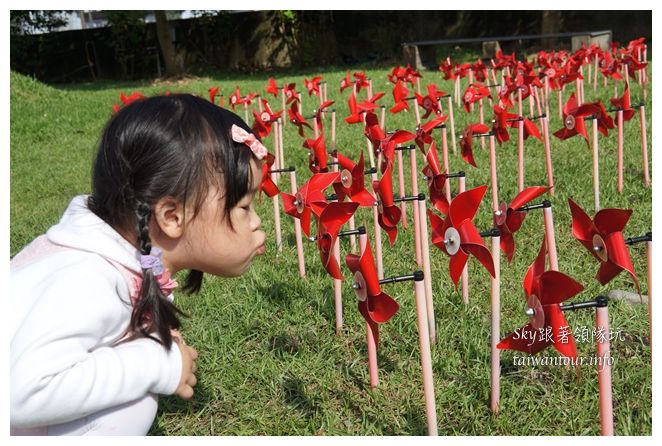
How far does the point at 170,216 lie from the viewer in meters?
1.47

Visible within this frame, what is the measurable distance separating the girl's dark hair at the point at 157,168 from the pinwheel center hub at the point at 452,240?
475 mm

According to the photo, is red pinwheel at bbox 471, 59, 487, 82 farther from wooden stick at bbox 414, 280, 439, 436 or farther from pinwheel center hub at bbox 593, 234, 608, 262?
wooden stick at bbox 414, 280, 439, 436

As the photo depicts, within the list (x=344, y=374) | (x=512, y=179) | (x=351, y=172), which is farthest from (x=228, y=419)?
(x=512, y=179)

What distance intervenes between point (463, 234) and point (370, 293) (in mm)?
249

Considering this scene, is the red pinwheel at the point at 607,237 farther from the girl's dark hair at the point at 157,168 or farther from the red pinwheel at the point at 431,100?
the red pinwheel at the point at 431,100

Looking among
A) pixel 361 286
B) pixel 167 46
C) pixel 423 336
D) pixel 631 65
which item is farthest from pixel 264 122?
pixel 167 46

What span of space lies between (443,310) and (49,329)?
140 centimetres

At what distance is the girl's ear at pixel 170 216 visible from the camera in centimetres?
145

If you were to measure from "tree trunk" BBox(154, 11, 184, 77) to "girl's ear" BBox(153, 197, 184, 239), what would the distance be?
13.8 m

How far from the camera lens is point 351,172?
197 centimetres

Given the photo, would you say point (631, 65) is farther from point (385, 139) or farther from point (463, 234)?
point (463, 234)

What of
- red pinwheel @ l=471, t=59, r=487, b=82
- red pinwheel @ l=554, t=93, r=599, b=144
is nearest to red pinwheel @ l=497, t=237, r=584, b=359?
red pinwheel @ l=554, t=93, r=599, b=144

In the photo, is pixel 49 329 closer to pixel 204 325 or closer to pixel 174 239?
pixel 174 239

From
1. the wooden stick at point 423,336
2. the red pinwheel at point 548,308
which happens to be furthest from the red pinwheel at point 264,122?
the red pinwheel at point 548,308
